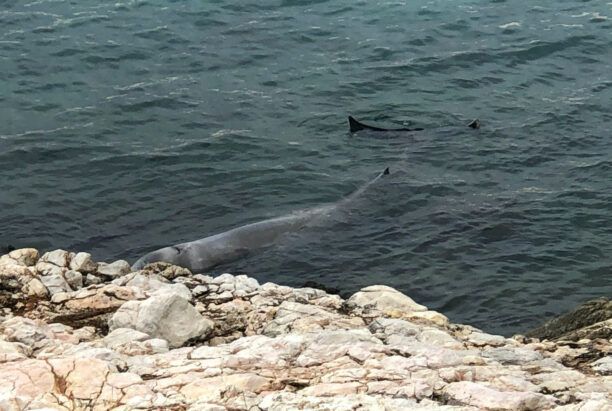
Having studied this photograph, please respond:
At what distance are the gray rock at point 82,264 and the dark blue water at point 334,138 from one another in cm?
367

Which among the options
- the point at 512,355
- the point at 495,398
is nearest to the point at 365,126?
the point at 512,355

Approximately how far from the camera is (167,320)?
8.41m

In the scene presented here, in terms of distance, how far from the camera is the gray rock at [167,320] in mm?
8320

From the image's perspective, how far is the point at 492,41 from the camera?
24.4 m

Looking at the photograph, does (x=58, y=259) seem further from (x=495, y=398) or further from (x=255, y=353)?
(x=495, y=398)

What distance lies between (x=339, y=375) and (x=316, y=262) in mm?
7884

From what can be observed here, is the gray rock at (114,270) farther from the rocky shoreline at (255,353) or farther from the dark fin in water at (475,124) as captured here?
the dark fin in water at (475,124)

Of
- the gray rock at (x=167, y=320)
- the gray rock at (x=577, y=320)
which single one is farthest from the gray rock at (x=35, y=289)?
the gray rock at (x=577, y=320)

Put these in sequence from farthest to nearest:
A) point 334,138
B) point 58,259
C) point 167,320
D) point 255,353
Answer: point 334,138, point 58,259, point 167,320, point 255,353

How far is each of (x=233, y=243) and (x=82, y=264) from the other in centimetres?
428

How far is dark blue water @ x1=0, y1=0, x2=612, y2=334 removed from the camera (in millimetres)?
14711

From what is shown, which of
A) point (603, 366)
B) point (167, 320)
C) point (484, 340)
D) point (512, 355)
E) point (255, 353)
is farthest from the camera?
point (484, 340)

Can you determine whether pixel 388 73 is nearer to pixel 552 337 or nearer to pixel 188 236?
pixel 188 236

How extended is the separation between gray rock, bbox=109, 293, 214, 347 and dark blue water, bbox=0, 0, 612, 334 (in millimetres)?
5328
